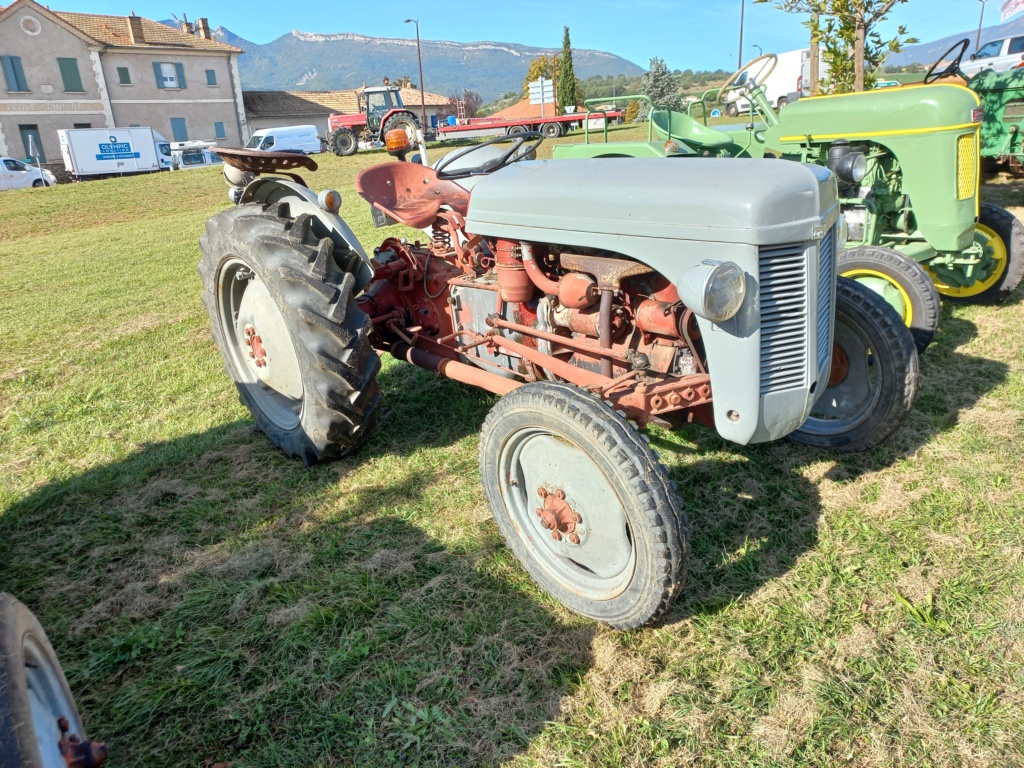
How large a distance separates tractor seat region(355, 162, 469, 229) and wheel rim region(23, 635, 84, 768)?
8.00 feet

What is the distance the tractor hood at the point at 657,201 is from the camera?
2.00 metres

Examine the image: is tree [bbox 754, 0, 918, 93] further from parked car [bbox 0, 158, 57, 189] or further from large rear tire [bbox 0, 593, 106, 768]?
parked car [bbox 0, 158, 57, 189]

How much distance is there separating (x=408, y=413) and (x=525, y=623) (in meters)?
1.86

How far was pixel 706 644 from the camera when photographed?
7.06 ft

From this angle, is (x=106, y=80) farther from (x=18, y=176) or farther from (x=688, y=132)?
(x=688, y=132)

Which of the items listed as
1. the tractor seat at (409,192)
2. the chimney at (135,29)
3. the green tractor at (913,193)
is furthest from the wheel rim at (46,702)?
the chimney at (135,29)

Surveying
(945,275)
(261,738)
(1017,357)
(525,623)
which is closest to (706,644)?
(525,623)

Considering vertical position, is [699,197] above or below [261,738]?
above

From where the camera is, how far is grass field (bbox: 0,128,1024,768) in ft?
6.23

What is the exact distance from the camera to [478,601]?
241 centimetres

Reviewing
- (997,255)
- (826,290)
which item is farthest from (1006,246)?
(826,290)

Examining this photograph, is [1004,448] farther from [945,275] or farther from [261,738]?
[261,738]

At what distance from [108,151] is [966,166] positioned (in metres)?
32.5

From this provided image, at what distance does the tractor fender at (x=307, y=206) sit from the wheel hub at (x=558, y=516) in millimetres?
1414
